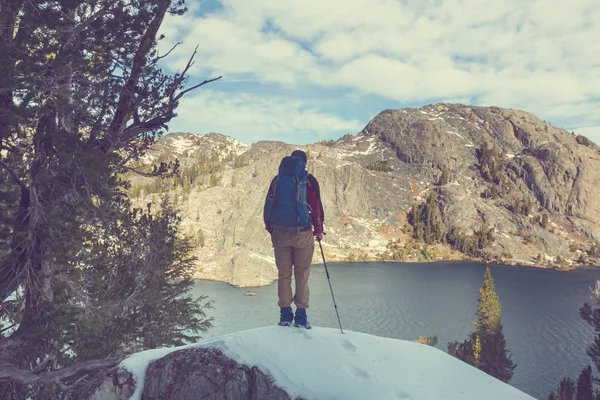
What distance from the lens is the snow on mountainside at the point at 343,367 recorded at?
5883mm

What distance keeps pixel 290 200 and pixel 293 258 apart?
1.20m

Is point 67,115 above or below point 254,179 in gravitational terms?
below

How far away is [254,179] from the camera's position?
145875 millimetres

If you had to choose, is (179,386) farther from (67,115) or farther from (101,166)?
(67,115)

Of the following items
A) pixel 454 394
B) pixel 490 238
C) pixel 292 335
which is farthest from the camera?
pixel 490 238

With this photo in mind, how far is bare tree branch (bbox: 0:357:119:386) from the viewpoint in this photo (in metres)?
6.65

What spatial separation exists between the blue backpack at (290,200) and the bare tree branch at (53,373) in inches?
150

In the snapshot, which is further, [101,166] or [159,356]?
[101,166]

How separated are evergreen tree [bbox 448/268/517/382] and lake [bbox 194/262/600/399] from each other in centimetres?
321

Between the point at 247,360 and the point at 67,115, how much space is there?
6111 millimetres

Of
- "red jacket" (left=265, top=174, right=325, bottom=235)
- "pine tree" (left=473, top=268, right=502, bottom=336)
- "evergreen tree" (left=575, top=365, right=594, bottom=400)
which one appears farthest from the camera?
"pine tree" (left=473, top=268, right=502, bottom=336)

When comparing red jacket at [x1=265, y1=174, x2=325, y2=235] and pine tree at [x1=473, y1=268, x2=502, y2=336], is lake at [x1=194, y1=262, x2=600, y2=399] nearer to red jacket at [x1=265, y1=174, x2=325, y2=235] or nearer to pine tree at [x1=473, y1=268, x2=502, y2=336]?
pine tree at [x1=473, y1=268, x2=502, y2=336]

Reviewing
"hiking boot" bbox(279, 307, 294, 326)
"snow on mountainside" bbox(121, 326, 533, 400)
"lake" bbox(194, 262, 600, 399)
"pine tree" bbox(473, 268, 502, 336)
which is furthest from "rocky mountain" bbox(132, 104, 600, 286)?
"snow on mountainside" bbox(121, 326, 533, 400)

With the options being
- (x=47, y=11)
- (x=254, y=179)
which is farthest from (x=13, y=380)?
(x=254, y=179)
